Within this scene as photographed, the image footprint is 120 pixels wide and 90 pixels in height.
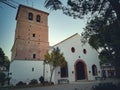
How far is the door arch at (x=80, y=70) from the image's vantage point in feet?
84.2

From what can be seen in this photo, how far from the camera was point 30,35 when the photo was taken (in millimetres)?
26766

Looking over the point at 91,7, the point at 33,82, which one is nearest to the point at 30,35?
the point at 33,82

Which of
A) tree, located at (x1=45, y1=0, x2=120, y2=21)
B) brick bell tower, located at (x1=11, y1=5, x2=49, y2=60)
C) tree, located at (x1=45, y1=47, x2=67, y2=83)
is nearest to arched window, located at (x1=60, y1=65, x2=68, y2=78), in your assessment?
tree, located at (x1=45, y1=47, x2=67, y2=83)

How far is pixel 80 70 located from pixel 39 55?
9513 millimetres

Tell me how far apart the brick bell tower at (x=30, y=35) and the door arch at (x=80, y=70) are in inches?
305

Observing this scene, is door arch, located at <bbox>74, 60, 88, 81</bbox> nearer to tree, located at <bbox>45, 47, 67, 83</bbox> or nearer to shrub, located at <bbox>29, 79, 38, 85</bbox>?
tree, located at <bbox>45, 47, 67, 83</bbox>

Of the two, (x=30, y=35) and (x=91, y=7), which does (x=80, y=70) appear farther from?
(x=91, y=7)

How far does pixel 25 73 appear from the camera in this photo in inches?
913

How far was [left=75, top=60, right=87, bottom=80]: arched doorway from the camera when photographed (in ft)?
84.4

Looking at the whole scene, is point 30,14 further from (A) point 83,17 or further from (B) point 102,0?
(B) point 102,0

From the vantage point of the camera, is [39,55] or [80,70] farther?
[39,55]

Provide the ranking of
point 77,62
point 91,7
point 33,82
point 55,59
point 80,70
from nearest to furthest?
point 91,7
point 55,59
point 33,82
point 77,62
point 80,70

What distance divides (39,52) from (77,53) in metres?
8.36

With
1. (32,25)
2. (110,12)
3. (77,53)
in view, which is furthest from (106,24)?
(32,25)
